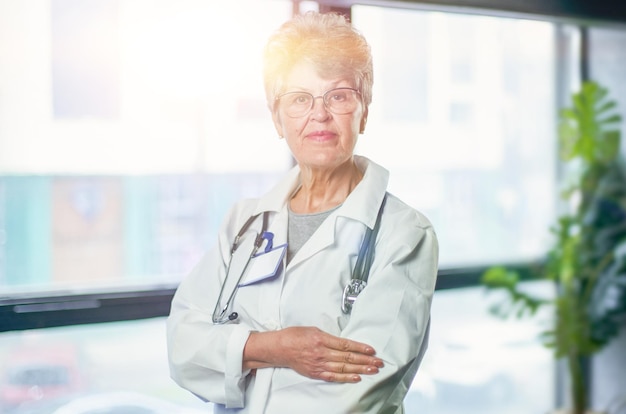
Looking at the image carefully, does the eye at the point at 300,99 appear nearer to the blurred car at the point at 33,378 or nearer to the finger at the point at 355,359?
the finger at the point at 355,359

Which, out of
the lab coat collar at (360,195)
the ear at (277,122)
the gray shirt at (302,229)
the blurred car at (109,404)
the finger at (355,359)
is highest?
the ear at (277,122)

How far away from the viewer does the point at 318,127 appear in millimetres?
1566

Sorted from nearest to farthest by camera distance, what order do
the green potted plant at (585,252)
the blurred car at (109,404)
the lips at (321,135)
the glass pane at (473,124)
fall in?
the lips at (321,135)
the blurred car at (109,404)
the glass pane at (473,124)
the green potted plant at (585,252)

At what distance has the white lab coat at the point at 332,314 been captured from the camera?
1.49 meters

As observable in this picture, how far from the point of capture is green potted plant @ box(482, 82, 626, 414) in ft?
10.8

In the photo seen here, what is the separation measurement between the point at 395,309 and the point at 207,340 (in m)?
0.40

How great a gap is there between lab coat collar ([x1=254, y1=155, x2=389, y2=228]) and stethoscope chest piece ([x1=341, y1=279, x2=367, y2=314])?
121mm

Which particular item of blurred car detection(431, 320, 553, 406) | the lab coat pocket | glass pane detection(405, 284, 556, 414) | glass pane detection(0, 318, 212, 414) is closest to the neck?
the lab coat pocket

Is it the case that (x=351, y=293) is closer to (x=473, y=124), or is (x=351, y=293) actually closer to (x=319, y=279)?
(x=319, y=279)

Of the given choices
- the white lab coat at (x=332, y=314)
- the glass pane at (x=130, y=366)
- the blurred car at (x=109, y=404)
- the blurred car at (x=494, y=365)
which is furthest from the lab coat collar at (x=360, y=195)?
the blurred car at (x=494, y=365)

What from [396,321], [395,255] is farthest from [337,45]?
[396,321]

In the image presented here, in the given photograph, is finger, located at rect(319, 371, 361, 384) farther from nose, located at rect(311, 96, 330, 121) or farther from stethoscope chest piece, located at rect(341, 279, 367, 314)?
nose, located at rect(311, 96, 330, 121)

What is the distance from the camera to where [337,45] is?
1551 millimetres

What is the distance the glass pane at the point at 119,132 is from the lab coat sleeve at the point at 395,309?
24.4 inches
